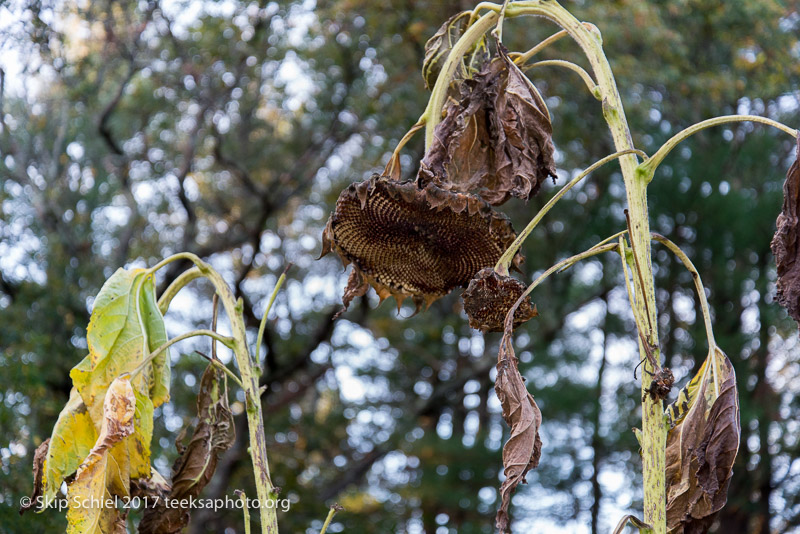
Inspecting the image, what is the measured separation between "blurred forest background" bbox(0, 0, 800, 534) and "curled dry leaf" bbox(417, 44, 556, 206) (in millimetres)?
2719

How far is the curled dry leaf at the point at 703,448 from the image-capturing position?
831 mm

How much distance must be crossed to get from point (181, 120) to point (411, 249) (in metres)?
4.55

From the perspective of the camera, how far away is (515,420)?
83 centimetres

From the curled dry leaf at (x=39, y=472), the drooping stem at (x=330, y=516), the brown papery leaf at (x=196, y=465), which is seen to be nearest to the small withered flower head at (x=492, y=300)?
the drooping stem at (x=330, y=516)

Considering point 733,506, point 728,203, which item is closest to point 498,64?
point 728,203

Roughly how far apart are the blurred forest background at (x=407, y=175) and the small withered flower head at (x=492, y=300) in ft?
9.04

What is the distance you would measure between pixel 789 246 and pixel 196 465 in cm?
70

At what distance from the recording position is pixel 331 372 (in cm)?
668

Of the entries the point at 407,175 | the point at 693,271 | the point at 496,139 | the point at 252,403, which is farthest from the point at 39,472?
→ the point at 407,175

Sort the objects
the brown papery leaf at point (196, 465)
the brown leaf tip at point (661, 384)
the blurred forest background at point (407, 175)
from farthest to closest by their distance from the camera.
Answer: the blurred forest background at point (407, 175) < the brown papery leaf at point (196, 465) < the brown leaf tip at point (661, 384)

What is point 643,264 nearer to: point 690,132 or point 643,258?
point 643,258

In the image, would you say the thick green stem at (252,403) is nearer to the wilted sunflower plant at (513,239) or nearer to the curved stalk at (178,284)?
the curved stalk at (178,284)

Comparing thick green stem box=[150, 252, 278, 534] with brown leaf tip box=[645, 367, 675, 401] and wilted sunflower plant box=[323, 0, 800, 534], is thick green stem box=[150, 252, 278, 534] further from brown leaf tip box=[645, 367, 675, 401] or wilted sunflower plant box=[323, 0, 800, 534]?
brown leaf tip box=[645, 367, 675, 401]

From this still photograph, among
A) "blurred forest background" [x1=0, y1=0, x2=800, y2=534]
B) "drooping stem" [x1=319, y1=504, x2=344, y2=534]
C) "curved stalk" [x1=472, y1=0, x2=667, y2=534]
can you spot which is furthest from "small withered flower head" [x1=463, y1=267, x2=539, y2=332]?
"blurred forest background" [x1=0, y1=0, x2=800, y2=534]
